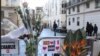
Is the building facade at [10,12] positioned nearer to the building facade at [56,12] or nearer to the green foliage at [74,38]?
the building facade at [56,12]

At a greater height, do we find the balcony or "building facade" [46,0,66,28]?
the balcony

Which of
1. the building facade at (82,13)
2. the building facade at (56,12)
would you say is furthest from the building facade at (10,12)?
the building facade at (82,13)

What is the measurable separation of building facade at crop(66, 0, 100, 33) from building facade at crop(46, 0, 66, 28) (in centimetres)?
9

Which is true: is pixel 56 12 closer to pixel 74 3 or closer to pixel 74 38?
pixel 74 3

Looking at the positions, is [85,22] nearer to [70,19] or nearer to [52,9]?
[70,19]

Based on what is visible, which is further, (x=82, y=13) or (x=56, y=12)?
(x=82, y=13)

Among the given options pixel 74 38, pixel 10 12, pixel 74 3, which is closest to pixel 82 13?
pixel 74 3

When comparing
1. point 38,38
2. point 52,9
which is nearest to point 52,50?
point 38,38

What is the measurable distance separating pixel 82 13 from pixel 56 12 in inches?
14.9

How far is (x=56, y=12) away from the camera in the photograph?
4.14 metres

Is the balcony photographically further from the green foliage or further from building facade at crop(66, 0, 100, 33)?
the green foliage

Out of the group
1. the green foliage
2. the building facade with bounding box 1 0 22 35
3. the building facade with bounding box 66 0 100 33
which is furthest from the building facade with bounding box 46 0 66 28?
the building facade with bounding box 1 0 22 35

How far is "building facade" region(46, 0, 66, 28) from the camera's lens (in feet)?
13.6

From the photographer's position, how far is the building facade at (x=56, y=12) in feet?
13.6
